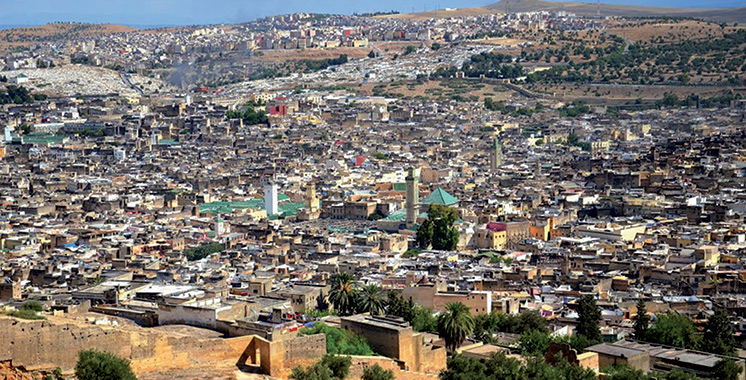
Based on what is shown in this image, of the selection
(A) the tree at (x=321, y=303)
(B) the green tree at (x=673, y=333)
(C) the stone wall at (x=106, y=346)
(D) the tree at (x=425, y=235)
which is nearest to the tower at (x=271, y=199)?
(D) the tree at (x=425, y=235)

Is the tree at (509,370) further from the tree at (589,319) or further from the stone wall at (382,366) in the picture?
the tree at (589,319)

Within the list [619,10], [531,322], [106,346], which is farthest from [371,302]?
[619,10]

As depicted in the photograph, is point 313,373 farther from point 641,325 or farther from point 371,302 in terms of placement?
point 641,325

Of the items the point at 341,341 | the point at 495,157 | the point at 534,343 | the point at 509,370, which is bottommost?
the point at 495,157

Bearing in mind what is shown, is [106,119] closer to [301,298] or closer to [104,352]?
[301,298]

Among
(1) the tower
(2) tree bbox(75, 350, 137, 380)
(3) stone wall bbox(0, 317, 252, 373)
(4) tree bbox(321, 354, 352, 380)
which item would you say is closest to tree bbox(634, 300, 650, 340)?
(4) tree bbox(321, 354, 352, 380)

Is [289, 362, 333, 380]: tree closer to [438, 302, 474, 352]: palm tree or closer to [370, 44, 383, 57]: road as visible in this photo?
[438, 302, 474, 352]: palm tree
